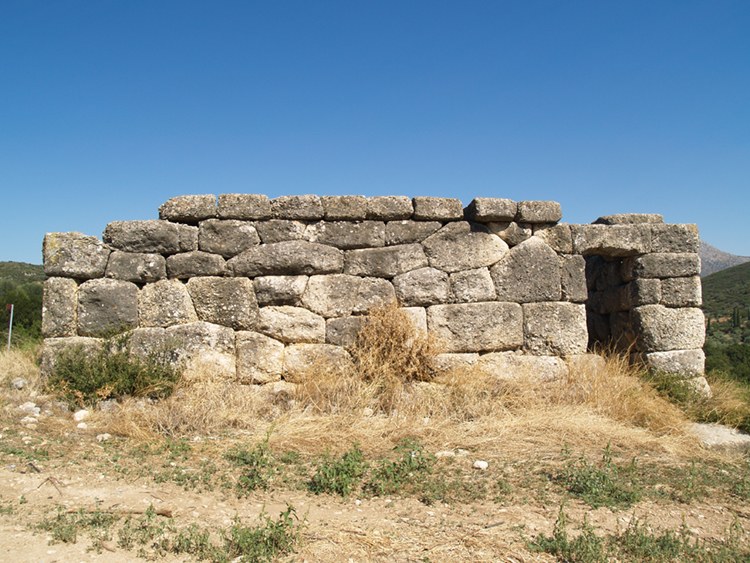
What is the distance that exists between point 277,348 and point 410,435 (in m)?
1.87

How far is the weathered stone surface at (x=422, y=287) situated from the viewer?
21.7ft

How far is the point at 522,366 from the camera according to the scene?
6688mm

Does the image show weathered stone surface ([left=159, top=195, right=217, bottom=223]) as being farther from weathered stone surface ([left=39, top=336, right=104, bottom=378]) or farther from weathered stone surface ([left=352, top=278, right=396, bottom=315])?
weathered stone surface ([left=352, top=278, right=396, bottom=315])

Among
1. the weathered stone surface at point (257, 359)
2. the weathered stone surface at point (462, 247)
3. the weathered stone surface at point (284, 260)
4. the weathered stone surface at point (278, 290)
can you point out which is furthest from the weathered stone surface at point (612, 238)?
the weathered stone surface at point (257, 359)

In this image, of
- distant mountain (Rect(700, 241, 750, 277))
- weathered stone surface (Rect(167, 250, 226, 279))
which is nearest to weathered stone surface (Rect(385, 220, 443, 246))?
weathered stone surface (Rect(167, 250, 226, 279))

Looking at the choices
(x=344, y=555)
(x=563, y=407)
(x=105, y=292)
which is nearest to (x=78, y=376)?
(x=105, y=292)

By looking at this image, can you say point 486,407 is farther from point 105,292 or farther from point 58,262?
point 58,262

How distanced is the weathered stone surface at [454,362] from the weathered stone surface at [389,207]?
1660mm

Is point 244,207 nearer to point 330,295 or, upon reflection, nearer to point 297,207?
point 297,207

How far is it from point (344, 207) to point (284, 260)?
904 mm

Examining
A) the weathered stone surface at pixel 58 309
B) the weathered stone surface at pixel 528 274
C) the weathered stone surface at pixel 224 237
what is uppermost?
the weathered stone surface at pixel 224 237

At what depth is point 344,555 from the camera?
3.17 metres

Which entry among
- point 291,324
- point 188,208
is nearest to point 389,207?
point 291,324

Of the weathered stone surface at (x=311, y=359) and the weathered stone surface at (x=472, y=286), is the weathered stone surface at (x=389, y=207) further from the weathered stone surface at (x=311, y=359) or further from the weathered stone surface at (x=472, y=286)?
the weathered stone surface at (x=311, y=359)
